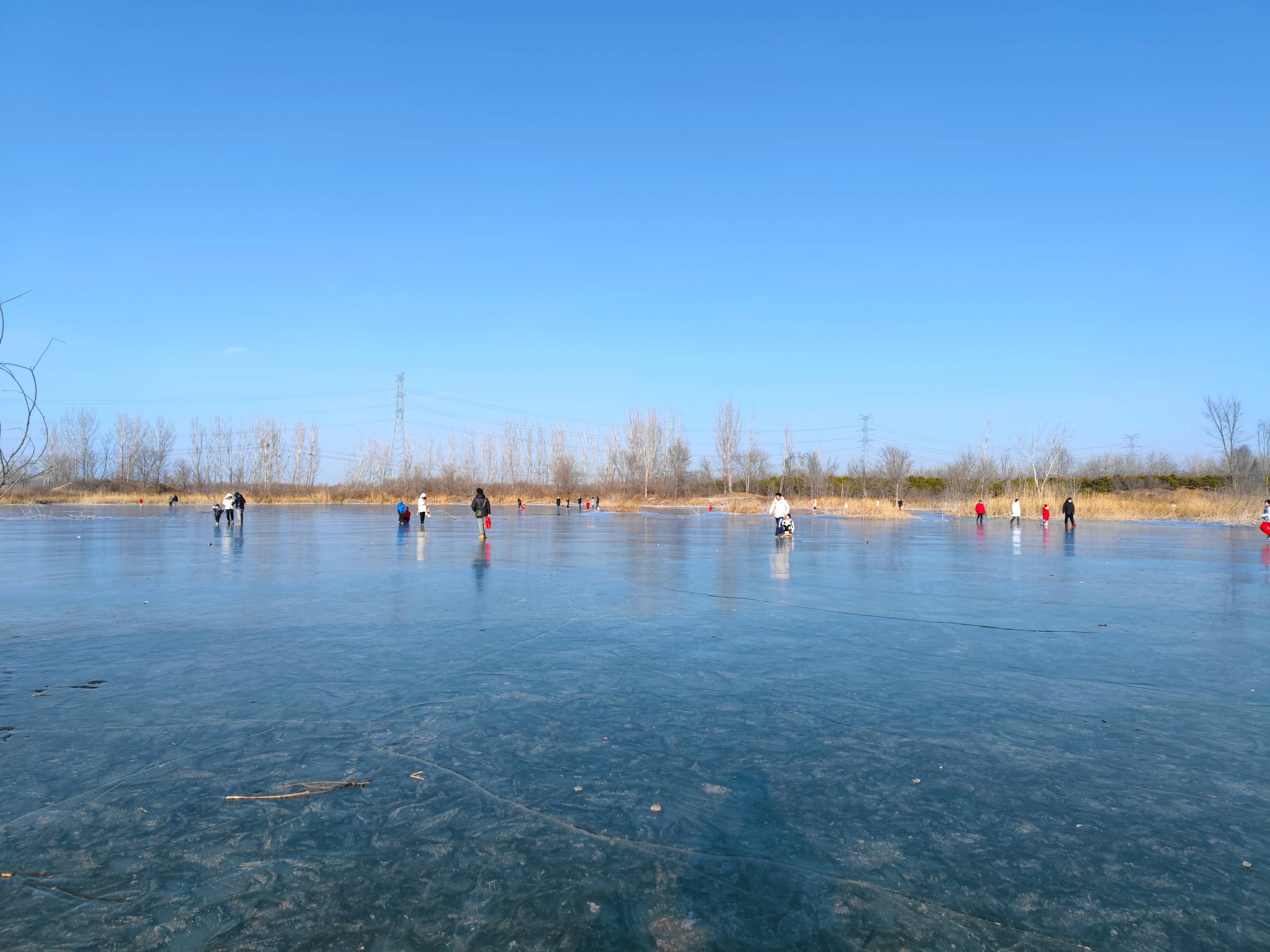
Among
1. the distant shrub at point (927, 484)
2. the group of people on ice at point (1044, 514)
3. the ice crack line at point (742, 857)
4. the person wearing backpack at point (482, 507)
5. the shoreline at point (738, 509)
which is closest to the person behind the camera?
the ice crack line at point (742, 857)

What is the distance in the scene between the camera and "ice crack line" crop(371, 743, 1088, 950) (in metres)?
2.58

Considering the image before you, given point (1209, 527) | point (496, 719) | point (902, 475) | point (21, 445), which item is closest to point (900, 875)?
point (496, 719)

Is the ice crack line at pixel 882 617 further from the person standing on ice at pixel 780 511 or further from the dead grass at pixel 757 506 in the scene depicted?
the dead grass at pixel 757 506

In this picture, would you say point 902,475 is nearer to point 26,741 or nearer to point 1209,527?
point 1209,527

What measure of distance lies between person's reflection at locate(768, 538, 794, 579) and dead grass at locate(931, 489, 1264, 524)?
2496cm

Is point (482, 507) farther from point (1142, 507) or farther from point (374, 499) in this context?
point (374, 499)

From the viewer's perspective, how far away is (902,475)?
60812mm

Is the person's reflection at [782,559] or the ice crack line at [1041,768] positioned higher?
the ice crack line at [1041,768]

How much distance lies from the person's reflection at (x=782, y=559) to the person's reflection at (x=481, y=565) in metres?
4.62

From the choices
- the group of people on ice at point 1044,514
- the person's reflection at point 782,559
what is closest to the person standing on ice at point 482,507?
the person's reflection at point 782,559

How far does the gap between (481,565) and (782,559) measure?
6.06m

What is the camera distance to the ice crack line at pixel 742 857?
2.58 metres

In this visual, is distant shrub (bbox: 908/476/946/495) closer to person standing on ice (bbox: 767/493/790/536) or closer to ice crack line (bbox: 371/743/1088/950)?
person standing on ice (bbox: 767/493/790/536)

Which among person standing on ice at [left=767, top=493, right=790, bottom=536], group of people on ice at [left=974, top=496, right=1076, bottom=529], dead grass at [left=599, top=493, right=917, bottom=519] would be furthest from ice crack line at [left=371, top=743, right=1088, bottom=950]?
dead grass at [left=599, top=493, right=917, bottom=519]
